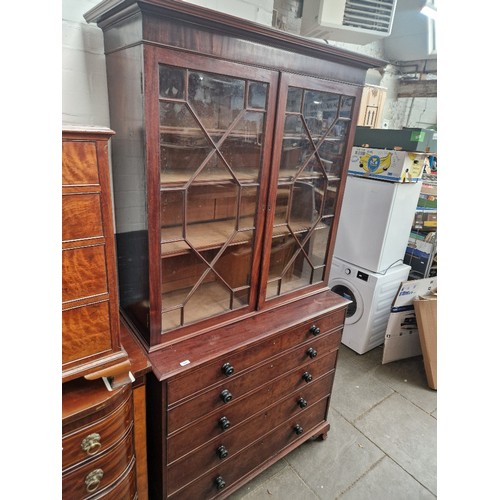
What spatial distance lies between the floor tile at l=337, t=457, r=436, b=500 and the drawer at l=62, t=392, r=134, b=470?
1.24m

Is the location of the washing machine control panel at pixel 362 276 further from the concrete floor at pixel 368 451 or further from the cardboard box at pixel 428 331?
the concrete floor at pixel 368 451

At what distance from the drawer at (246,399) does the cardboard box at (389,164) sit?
4.20 ft

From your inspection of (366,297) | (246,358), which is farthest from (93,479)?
(366,297)

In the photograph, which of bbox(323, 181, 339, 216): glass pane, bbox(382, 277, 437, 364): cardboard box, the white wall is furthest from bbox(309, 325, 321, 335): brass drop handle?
the white wall

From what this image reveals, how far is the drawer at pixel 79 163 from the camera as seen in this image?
0.75m

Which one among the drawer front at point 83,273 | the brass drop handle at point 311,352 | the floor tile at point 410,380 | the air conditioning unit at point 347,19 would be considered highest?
the air conditioning unit at point 347,19

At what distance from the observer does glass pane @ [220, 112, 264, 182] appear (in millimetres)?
1177

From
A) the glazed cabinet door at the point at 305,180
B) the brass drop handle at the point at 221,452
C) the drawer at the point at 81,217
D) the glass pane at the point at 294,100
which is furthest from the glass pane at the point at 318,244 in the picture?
the drawer at the point at 81,217

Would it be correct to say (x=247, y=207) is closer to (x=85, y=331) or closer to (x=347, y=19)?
(x=85, y=331)

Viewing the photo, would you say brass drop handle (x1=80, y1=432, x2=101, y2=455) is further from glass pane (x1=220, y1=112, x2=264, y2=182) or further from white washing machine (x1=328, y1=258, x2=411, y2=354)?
white washing machine (x1=328, y1=258, x2=411, y2=354)
